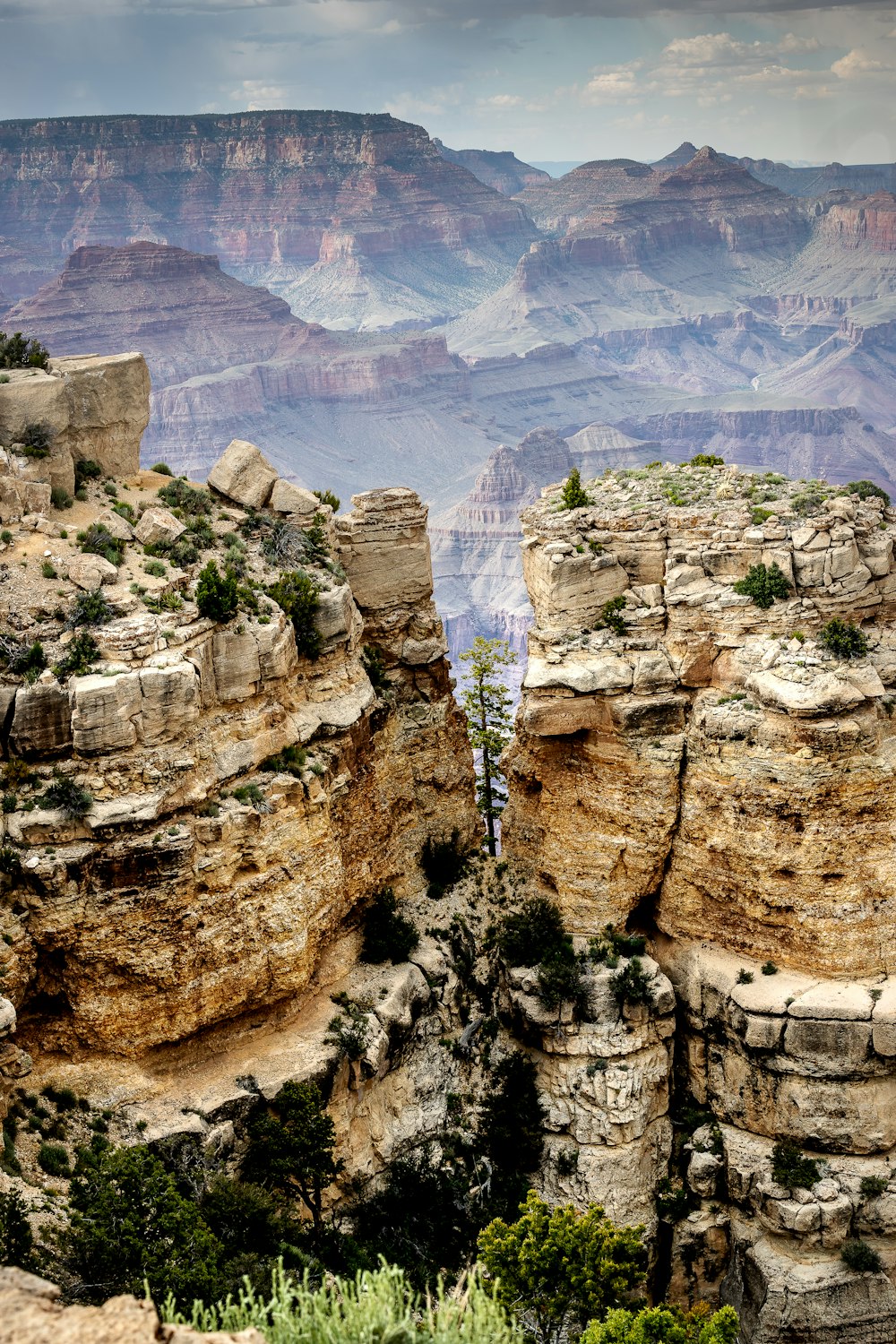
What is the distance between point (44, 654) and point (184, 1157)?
13872 mm

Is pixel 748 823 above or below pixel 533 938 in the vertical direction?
above

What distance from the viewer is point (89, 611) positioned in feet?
125

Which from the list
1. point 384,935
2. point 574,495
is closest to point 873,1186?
point 384,935

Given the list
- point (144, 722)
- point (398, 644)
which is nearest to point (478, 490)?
point (398, 644)

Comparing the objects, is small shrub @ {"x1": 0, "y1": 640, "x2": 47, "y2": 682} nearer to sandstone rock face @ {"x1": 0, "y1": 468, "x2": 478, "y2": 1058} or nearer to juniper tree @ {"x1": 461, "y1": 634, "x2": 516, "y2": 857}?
sandstone rock face @ {"x1": 0, "y1": 468, "x2": 478, "y2": 1058}

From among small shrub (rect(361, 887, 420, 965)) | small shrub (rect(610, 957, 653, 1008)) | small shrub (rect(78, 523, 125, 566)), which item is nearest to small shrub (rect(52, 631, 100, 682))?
small shrub (rect(78, 523, 125, 566))

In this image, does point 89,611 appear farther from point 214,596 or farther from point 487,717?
point 487,717

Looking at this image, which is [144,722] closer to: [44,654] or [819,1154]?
[44,654]

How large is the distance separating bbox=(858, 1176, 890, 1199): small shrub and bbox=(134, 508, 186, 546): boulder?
94.3ft

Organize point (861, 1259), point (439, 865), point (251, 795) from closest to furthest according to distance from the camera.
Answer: point (251, 795) → point (861, 1259) → point (439, 865)

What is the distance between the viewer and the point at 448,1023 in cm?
4759

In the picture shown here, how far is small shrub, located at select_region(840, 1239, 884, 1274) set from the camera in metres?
43.8

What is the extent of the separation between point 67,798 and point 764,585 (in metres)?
22.3

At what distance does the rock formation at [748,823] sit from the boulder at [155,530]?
12.2 m
